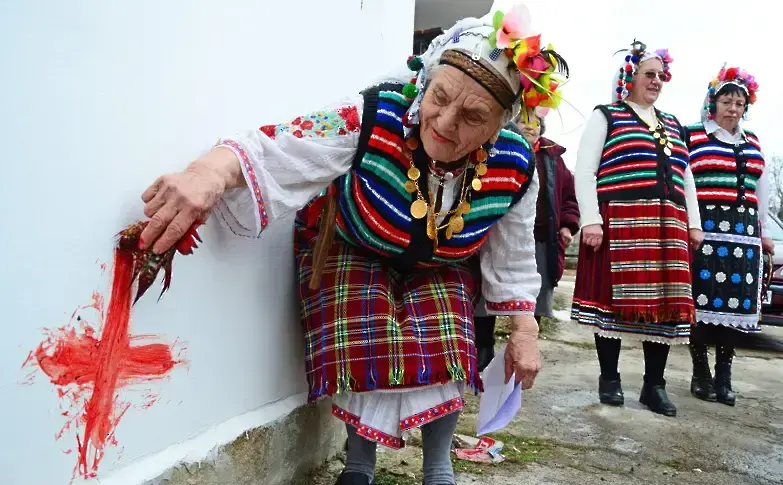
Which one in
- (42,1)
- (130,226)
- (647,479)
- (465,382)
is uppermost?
(42,1)

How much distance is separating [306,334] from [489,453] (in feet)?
3.16

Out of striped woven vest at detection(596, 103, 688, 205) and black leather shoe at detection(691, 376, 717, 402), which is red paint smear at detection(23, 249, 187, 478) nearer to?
striped woven vest at detection(596, 103, 688, 205)

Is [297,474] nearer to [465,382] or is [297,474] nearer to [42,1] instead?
[465,382]

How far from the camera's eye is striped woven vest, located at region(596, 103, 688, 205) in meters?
3.25

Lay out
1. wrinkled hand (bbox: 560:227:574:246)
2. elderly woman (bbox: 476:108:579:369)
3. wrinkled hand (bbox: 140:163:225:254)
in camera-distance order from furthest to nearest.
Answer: wrinkled hand (bbox: 560:227:574:246) < elderly woman (bbox: 476:108:579:369) < wrinkled hand (bbox: 140:163:225:254)

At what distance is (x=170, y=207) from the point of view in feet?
4.33

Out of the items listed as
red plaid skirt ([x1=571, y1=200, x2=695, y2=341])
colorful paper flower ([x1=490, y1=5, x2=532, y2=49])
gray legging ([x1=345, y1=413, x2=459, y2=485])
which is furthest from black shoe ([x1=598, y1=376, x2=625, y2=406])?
colorful paper flower ([x1=490, y1=5, x2=532, y2=49])

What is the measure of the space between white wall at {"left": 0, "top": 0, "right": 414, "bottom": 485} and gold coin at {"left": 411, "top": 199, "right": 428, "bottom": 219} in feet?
1.45

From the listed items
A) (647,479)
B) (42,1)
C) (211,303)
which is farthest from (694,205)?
(42,1)

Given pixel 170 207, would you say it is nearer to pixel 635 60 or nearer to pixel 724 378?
pixel 635 60

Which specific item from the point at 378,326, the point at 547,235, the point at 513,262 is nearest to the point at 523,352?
the point at 513,262

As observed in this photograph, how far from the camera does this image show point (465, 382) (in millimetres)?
1939

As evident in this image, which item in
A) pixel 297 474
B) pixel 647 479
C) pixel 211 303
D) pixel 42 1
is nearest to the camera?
pixel 42 1

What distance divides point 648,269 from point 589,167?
0.60 metres
